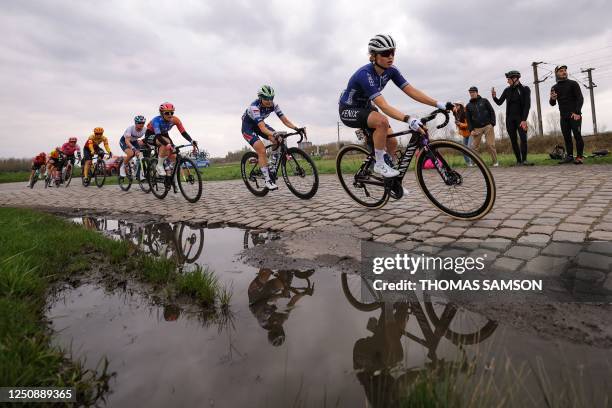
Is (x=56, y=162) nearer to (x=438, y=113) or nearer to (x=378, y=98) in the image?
(x=378, y=98)

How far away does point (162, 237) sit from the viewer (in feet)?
15.5

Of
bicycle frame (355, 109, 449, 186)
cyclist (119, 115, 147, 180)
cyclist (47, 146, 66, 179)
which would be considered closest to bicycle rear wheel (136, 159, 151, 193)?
cyclist (119, 115, 147, 180)

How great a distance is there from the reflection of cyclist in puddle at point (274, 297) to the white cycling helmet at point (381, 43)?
3310 mm

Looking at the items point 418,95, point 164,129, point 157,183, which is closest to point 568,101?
point 418,95

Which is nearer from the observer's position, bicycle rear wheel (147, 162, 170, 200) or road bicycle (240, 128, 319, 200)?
road bicycle (240, 128, 319, 200)

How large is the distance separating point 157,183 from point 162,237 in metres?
4.61

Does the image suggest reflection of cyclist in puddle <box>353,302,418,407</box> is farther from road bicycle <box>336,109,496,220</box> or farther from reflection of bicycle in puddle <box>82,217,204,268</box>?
road bicycle <box>336,109,496,220</box>

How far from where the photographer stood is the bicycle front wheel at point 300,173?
21.8ft

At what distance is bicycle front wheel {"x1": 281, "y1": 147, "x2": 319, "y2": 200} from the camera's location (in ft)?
21.8

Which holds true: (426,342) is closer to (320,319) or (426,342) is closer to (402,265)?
(320,319)

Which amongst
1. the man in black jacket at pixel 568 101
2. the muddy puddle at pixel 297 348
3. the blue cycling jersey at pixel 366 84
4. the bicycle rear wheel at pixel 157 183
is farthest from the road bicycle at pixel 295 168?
the man in black jacket at pixel 568 101

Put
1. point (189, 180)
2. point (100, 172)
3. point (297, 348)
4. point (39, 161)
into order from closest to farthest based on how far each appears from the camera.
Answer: point (297, 348), point (189, 180), point (100, 172), point (39, 161)

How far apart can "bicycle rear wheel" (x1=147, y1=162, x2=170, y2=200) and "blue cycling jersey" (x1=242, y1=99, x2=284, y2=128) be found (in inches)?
107

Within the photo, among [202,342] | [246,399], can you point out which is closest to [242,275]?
[202,342]
